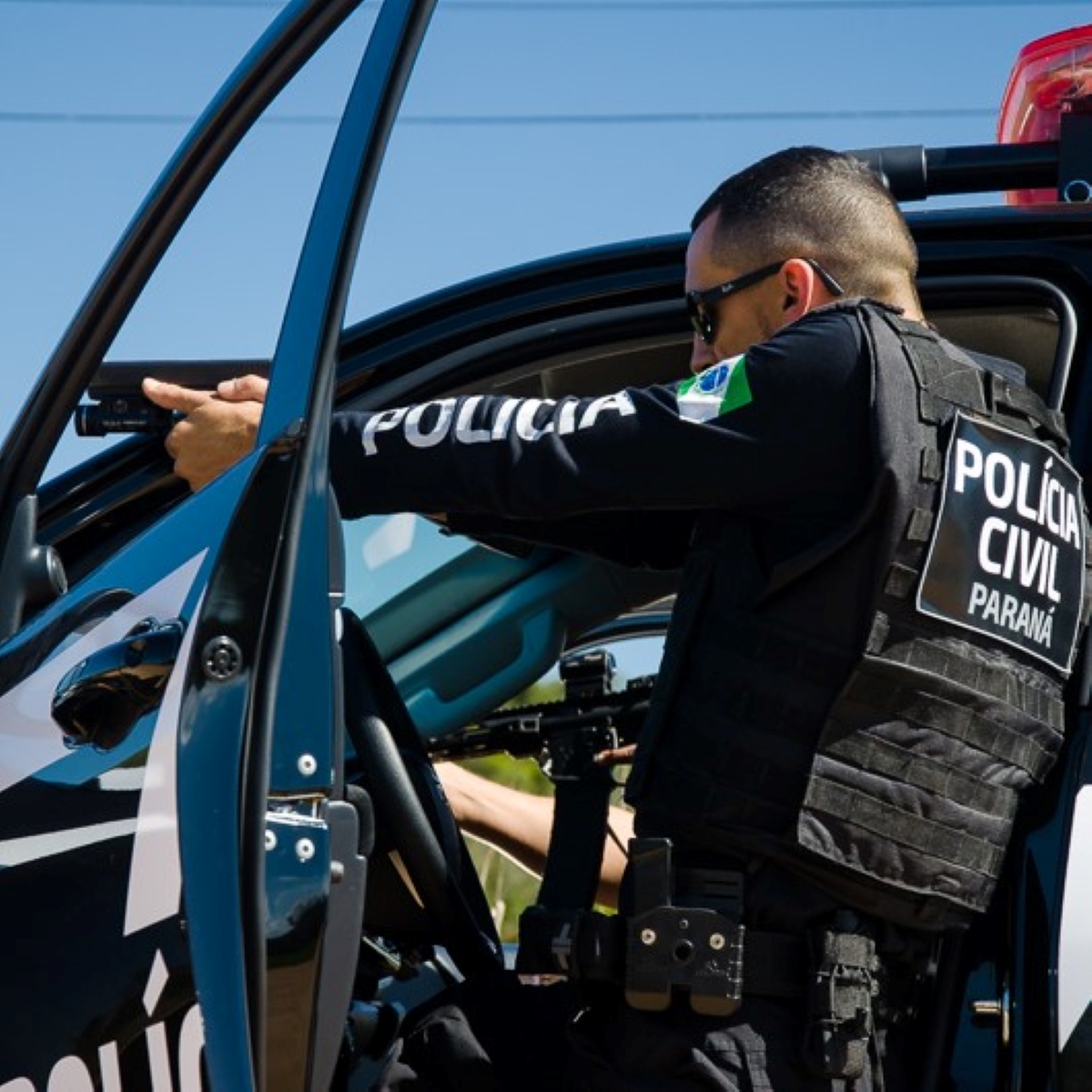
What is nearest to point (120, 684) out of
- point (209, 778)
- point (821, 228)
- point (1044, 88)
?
point (209, 778)

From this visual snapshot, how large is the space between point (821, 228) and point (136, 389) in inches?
30.7

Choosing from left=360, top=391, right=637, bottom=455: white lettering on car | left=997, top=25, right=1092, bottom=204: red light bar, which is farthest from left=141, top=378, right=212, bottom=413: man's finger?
left=997, top=25, right=1092, bottom=204: red light bar

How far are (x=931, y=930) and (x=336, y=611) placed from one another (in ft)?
2.48

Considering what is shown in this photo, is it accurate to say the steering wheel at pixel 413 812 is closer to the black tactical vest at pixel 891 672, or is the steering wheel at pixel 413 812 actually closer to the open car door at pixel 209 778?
the black tactical vest at pixel 891 672

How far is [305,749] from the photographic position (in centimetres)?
163

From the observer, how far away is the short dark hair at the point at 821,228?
216 cm

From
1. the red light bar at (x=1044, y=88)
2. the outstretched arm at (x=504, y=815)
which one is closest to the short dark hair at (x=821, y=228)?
the red light bar at (x=1044, y=88)

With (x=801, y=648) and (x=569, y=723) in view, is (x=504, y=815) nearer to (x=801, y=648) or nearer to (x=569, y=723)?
(x=569, y=723)

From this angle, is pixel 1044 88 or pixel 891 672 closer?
pixel 891 672

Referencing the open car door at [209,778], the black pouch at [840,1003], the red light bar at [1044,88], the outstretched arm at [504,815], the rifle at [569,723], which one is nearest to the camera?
the open car door at [209,778]

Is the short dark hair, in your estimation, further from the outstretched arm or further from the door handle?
the outstretched arm

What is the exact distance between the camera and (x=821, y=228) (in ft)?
7.14

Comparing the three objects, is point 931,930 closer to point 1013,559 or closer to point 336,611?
point 1013,559

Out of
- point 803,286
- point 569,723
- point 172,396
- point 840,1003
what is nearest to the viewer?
point 840,1003
